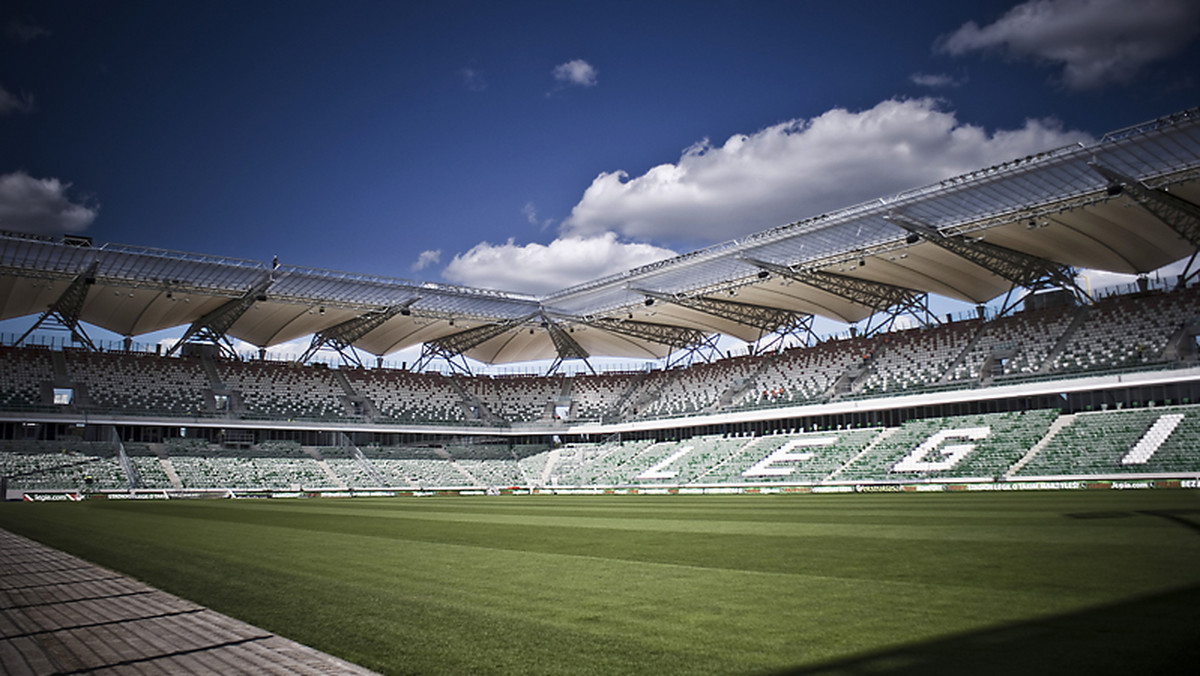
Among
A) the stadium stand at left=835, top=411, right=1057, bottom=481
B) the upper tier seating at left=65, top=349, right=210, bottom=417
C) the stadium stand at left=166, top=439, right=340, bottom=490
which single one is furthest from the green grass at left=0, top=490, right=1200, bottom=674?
the upper tier seating at left=65, top=349, right=210, bottom=417

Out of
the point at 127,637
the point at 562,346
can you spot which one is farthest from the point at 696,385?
the point at 127,637

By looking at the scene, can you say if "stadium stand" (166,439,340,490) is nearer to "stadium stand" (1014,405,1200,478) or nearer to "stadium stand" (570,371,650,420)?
"stadium stand" (570,371,650,420)

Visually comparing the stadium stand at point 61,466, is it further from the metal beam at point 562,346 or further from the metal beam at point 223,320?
the metal beam at point 562,346

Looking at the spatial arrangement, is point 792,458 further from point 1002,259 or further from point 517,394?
point 517,394

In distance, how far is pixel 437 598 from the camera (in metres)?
8.91

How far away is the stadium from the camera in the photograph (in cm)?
859

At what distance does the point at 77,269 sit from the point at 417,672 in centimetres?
4591

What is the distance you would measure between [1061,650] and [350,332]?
60.3 meters

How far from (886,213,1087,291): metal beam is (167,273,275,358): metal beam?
122ft

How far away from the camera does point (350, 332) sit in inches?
2395

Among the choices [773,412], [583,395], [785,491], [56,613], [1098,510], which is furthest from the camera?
[583,395]

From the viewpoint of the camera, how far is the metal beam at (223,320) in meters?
47.3

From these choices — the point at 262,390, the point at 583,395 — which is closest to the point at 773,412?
the point at 583,395

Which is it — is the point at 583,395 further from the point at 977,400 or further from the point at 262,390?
the point at 977,400
